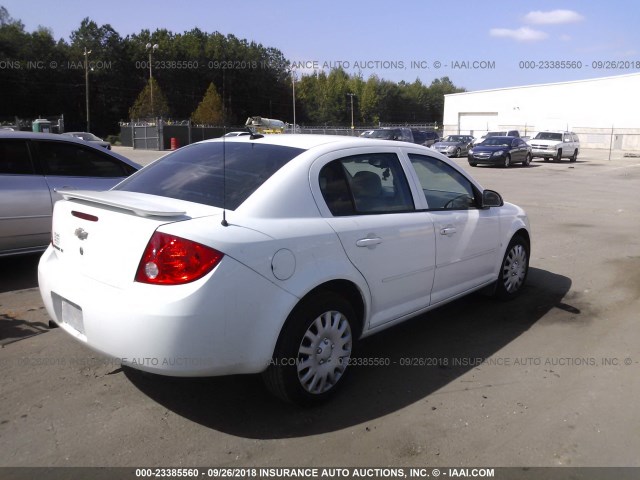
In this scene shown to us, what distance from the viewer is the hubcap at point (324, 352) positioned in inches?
132

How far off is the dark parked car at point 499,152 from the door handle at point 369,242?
24587 millimetres

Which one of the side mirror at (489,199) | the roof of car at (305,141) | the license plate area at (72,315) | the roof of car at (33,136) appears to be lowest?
the license plate area at (72,315)

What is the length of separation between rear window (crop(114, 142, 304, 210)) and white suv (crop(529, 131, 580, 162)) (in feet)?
103

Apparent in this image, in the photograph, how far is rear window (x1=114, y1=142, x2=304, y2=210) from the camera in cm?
341

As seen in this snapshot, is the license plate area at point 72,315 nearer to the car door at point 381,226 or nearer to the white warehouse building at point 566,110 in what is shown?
the car door at point 381,226

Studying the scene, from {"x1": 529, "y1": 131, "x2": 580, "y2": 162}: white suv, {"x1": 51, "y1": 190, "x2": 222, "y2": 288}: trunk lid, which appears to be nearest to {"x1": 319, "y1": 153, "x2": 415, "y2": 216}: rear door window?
{"x1": 51, "y1": 190, "x2": 222, "y2": 288}: trunk lid

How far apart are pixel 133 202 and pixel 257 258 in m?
0.86

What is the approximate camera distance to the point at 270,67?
325 feet

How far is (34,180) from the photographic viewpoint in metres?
6.06

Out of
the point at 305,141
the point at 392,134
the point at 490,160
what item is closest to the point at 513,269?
the point at 305,141

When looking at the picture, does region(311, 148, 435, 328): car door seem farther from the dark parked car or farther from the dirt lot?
the dark parked car

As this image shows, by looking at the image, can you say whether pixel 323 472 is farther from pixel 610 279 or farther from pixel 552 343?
pixel 610 279

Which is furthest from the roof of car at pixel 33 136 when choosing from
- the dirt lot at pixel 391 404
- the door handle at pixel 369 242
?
the door handle at pixel 369 242

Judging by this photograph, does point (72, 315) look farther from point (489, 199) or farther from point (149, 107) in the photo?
point (149, 107)
